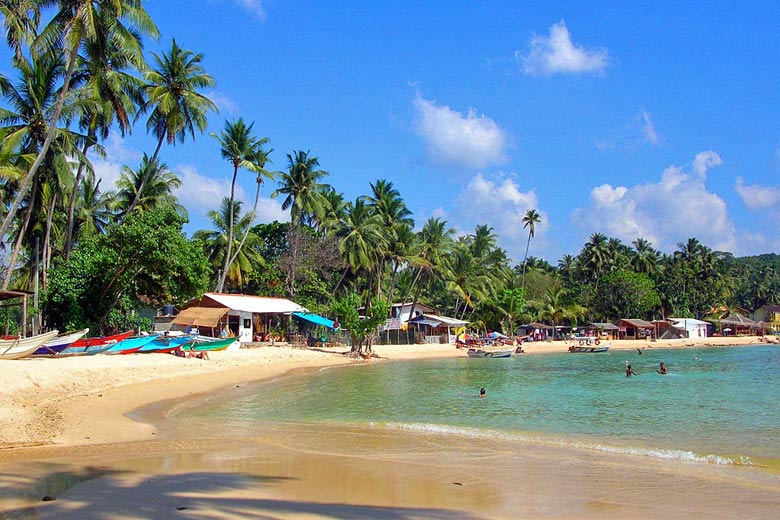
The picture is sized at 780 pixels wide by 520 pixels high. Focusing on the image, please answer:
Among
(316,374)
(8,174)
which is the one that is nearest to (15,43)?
(8,174)

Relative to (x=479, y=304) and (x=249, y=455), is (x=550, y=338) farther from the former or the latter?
(x=249, y=455)

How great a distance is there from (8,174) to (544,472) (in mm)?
19015

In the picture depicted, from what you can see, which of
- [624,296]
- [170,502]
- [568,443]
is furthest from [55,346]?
[624,296]

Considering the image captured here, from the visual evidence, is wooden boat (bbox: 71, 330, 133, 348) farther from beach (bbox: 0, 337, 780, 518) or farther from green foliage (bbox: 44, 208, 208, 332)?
beach (bbox: 0, 337, 780, 518)

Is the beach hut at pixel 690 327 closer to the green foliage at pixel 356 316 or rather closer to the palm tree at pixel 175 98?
the green foliage at pixel 356 316

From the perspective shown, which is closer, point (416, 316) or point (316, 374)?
point (316, 374)

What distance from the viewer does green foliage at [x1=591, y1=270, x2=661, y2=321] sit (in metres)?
69.3

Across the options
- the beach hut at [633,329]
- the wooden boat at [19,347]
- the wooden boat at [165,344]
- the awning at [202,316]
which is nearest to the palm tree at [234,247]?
the awning at [202,316]

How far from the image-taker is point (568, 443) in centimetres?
1220

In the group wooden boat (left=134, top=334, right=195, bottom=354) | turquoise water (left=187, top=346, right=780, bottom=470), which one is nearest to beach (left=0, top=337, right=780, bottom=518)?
turquoise water (left=187, top=346, right=780, bottom=470)

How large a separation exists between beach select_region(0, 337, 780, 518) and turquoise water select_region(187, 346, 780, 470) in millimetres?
1353

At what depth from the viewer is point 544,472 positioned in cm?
952

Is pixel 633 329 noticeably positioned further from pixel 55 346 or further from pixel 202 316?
pixel 55 346

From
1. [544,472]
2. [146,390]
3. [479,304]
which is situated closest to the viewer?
[544,472]
